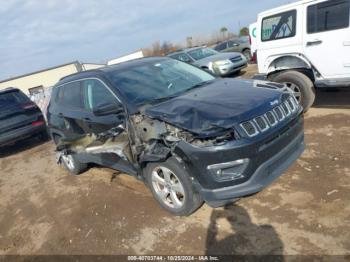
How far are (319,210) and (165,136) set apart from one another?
6.15 feet

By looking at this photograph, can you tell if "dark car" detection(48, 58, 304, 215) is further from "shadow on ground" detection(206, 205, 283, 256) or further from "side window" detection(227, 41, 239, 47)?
"side window" detection(227, 41, 239, 47)

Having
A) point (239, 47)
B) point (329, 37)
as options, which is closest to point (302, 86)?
point (329, 37)

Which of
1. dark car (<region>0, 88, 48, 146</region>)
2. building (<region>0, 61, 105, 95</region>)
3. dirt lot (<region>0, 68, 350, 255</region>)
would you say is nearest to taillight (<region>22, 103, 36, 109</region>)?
dark car (<region>0, 88, 48, 146</region>)

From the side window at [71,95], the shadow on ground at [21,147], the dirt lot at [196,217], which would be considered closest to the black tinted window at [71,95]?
the side window at [71,95]

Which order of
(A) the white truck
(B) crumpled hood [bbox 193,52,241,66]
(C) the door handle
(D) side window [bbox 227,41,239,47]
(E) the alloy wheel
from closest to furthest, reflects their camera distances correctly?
(E) the alloy wheel → (A) the white truck → (C) the door handle → (B) crumpled hood [bbox 193,52,241,66] → (D) side window [bbox 227,41,239,47]

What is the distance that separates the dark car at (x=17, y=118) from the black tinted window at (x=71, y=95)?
351 centimetres

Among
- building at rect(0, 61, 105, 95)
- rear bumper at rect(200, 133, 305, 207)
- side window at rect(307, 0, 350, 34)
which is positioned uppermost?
side window at rect(307, 0, 350, 34)

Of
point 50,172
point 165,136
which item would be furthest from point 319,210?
point 50,172

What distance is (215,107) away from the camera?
140 inches

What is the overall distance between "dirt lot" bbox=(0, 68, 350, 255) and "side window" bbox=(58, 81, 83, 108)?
4.61 feet

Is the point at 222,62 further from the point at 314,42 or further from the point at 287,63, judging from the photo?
the point at 314,42

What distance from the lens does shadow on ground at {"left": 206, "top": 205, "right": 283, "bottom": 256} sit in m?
3.24

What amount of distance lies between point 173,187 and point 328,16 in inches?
170

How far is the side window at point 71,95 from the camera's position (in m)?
5.30
